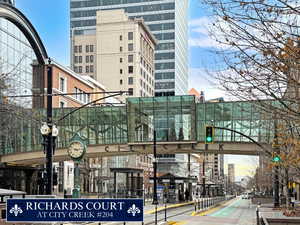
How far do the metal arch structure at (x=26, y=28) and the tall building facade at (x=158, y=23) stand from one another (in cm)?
9799

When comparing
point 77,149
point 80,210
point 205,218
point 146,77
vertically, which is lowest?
point 205,218

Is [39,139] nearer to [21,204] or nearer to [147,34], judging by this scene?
[21,204]

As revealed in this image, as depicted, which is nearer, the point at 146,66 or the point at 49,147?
the point at 49,147

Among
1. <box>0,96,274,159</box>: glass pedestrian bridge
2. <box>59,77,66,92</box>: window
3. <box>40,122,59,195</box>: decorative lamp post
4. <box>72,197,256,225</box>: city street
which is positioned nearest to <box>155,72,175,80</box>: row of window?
<box>59,77,66,92</box>: window

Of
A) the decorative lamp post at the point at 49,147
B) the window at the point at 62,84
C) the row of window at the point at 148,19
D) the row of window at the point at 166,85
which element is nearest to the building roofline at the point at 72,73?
the window at the point at 62,84

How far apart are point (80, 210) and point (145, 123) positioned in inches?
1952

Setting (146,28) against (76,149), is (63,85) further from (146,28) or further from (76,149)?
(146,28)

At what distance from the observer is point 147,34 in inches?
5827

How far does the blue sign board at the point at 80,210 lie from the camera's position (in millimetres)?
12656

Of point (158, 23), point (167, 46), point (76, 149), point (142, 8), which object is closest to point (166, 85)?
point (167, 46)

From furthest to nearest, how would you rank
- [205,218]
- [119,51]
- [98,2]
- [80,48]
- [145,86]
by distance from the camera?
[98,2]
[145,86]
[80,48]
[119,51]
[205,218]

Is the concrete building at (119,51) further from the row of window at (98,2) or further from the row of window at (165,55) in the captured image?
the row of window at (165,55)

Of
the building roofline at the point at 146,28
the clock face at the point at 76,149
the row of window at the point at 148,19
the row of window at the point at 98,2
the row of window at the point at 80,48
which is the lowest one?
the clock face at the point at 76,149

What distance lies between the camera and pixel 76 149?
27266 millimetres
